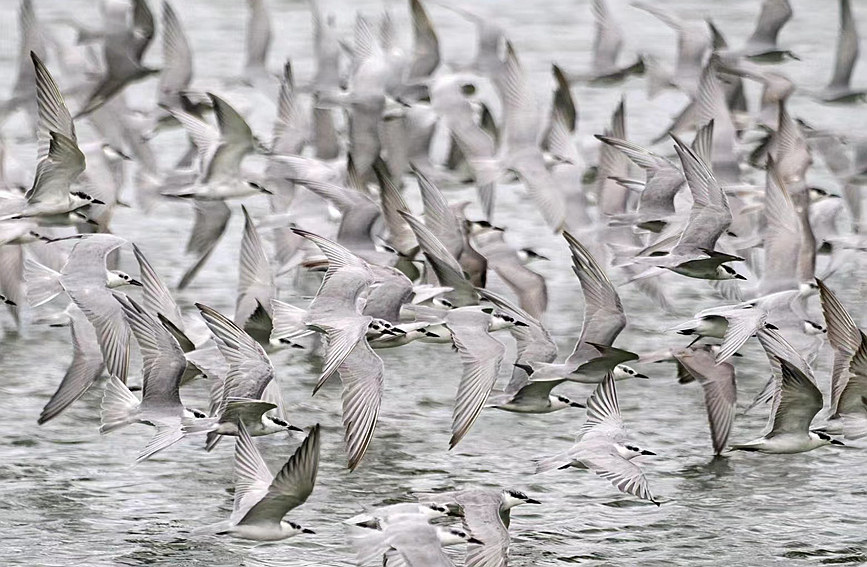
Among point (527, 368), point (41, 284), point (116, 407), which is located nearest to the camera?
point (116, 407)

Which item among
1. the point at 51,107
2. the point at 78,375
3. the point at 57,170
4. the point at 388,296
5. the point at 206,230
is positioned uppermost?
the point at 51,107

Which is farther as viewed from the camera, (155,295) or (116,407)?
(155,295)

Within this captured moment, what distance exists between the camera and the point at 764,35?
12.3 metres

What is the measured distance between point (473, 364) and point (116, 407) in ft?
5.03

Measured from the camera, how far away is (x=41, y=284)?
7.87m

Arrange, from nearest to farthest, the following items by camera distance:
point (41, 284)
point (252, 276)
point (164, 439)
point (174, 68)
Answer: point (164, 439)
point (41, 284)
point (252, 276)
point (174, 68)

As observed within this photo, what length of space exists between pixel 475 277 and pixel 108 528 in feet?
8.33

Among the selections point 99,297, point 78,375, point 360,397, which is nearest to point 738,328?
point 360,397

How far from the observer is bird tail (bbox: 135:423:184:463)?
647cm

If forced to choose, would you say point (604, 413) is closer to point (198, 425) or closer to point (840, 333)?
point (840, 333)

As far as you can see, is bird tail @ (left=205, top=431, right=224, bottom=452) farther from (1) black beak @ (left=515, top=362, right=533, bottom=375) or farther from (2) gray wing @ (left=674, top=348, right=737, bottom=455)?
(2) gray wing @ (left=674, top=348, right=737, bottom=455)

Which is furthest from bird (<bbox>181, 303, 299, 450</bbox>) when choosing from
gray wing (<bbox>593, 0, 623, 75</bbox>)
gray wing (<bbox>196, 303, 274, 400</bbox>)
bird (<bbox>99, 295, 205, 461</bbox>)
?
gray wing (<bbox>593, 0, 623, 75</bbox>)

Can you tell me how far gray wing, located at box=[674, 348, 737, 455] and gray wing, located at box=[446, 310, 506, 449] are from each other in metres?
0.99

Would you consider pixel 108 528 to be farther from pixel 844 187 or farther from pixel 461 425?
pixel 844 187
